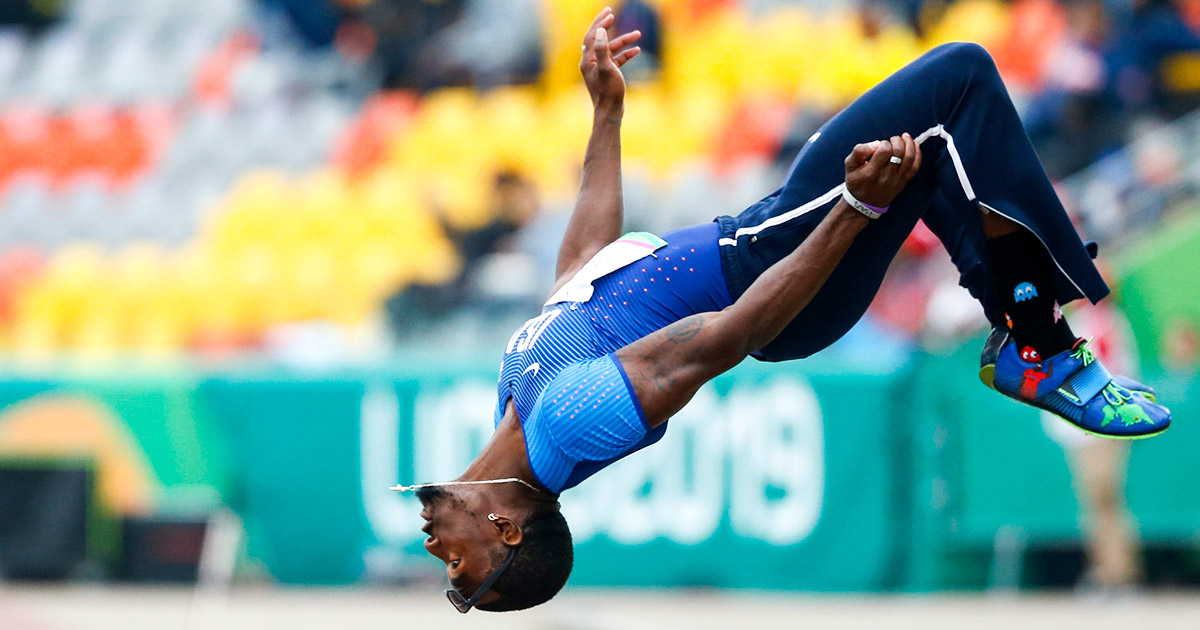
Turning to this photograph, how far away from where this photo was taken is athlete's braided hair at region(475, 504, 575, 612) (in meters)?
4.57

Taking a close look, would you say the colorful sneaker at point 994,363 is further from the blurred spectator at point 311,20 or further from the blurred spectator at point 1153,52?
the blurred spectator at point 311,20

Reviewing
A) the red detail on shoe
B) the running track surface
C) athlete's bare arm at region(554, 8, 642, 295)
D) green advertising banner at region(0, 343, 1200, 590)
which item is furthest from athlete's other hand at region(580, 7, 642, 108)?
green advertising banner at region(0, 343, 1200, 590)

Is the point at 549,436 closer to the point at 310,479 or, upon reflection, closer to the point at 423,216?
the point at 310,479

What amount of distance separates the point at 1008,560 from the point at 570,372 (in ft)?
20.7

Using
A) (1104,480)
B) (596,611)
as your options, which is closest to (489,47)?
(596,611)

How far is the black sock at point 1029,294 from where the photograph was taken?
4.50 meters

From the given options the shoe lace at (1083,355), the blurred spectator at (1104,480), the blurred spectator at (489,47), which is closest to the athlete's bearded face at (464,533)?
the shoe lace at (1083,355)

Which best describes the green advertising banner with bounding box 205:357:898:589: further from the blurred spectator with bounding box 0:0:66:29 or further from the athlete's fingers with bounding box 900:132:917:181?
the blurred spectator with bounding box 0:0:66:29

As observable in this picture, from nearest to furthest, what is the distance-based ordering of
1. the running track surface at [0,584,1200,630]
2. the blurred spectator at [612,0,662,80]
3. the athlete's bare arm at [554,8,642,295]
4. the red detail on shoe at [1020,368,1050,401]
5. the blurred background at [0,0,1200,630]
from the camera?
the red detail on shoe at [1020,368,1050,401] < the athlete's bare arm at [554,8,642,295] < the running track surface at [0,584,1200,630] < the blurred background at [0,0,1200,630] < the blurred spectator at [612,0,662,80]

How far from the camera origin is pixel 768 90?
13.7m

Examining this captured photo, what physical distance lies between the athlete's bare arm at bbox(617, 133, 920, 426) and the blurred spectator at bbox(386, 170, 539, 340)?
736 cm

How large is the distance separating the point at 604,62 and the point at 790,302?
4.23 ft

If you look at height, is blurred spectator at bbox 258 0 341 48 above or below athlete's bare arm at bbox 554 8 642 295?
above

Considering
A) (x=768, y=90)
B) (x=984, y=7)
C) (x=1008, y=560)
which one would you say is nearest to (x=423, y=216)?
(x=768, y=90)
